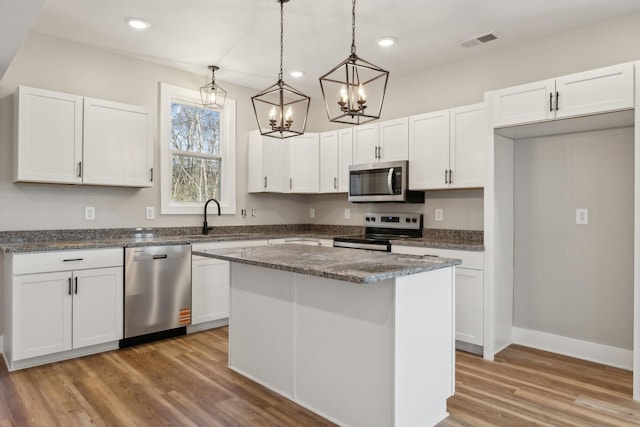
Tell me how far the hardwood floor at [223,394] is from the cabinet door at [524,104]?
1.89m

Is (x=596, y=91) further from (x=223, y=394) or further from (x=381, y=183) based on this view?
(x=223, y=394)

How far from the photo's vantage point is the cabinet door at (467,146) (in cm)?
356

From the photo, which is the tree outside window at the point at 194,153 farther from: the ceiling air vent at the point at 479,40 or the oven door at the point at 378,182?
the ceiling air vent at the point at 479,40

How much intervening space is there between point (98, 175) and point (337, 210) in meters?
2.79

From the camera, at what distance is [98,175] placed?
351cm

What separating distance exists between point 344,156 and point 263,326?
8.48 feet

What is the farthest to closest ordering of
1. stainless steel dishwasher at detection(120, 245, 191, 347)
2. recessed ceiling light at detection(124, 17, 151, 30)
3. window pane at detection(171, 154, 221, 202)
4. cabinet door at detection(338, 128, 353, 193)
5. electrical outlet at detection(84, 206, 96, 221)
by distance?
cabinet door at detection(338, 128, 353, 193), window pane at detection(171, 154, 221, 202), electrical outlet at detection(84, 206, 96, 221), stainless steel dishwasher at detection(120, 245, 191, 347), recessed ceiling light at detection(124, 17, 151, 30)

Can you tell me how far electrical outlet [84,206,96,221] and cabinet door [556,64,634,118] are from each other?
156 inches

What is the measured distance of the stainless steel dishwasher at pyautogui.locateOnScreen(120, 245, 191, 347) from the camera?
3.45 meters

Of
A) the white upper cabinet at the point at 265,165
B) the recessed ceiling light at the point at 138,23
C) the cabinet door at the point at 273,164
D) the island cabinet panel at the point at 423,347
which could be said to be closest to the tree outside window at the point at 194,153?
the white upper cabinet at the point at 265,165

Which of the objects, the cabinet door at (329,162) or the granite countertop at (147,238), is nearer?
the granite countertop at (147,238)

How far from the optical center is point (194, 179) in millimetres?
4562

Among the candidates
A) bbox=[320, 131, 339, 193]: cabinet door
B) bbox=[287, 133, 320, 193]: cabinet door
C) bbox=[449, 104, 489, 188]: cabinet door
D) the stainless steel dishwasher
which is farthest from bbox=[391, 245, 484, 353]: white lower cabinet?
the stainless steel dishwasher

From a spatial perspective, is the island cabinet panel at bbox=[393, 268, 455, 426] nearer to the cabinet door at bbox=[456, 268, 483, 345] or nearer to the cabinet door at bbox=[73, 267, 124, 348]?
the cabinet door at bbox=[456, 268, 483, 345]
